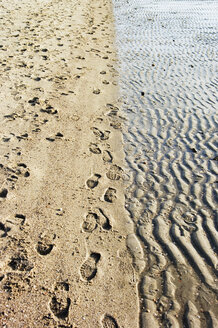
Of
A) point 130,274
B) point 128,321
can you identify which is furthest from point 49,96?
point 128,321

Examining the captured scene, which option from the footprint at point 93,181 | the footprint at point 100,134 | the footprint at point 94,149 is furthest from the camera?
the footprint at point 100,134

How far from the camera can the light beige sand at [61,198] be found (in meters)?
3.14

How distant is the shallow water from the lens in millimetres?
3297

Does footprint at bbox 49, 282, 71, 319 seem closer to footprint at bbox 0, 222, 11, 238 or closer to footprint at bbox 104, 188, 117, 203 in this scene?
footprint at bbox 0, 222, 11, 238

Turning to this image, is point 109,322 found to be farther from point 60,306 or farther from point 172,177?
point 172,177

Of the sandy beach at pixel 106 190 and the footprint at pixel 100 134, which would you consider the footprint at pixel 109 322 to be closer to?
the sandy beach at pixel 106 190

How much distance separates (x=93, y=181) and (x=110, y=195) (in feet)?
1.35

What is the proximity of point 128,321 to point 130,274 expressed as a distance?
1.81ft

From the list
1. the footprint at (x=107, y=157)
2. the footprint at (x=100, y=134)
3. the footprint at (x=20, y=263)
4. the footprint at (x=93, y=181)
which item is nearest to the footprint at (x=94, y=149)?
the footprint at (x=107, y=157)

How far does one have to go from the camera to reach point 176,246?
151 inches

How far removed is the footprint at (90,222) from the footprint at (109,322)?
1185 millimetres

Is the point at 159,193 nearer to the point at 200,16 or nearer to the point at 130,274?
the point at 130,274

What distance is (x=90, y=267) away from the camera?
3.52 m

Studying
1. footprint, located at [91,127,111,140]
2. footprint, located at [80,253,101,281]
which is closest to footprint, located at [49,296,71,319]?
footprint, located at [80,253,101,281]
